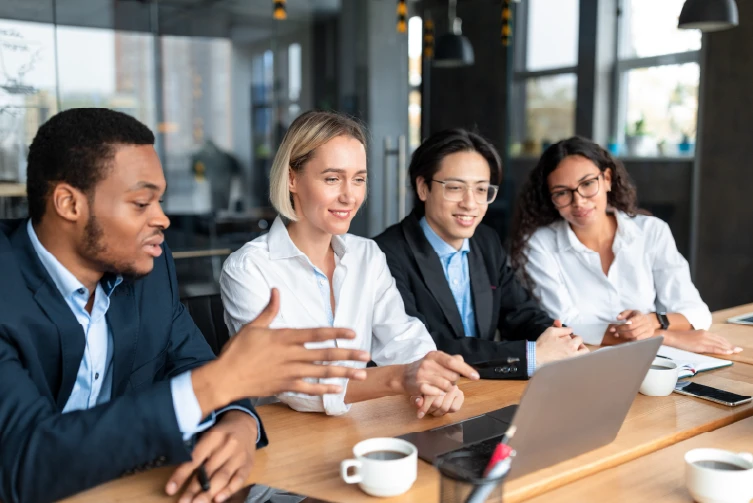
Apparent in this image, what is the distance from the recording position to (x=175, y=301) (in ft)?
5.61

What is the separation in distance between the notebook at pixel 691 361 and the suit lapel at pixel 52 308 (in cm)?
151

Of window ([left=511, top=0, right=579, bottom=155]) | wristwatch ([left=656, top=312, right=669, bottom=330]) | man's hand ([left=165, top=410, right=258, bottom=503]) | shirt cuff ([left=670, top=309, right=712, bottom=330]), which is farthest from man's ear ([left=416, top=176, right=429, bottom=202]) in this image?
window ([left=511, top=0, right=579, bottom=155])

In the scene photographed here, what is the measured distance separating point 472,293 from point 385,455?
1353 mm

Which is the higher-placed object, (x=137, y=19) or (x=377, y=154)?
(x=137, y=19)

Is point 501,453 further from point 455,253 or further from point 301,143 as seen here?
point 455,253

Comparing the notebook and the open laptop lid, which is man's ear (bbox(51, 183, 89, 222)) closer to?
the open laptop lid

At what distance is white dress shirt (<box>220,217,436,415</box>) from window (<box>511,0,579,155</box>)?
5.01 metres

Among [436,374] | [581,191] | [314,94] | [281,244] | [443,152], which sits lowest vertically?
[436,374]

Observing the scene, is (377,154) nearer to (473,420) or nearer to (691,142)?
(691,142)

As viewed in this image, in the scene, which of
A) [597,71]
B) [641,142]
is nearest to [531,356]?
[641,142]

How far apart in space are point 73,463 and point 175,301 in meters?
0.59

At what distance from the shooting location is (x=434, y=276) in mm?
2447

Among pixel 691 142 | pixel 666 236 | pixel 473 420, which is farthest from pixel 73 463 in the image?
pixel 691 142

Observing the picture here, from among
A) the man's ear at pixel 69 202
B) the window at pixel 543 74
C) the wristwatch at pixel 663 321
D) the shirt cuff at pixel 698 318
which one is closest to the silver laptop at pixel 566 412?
the man's ear at pixel 69 202
